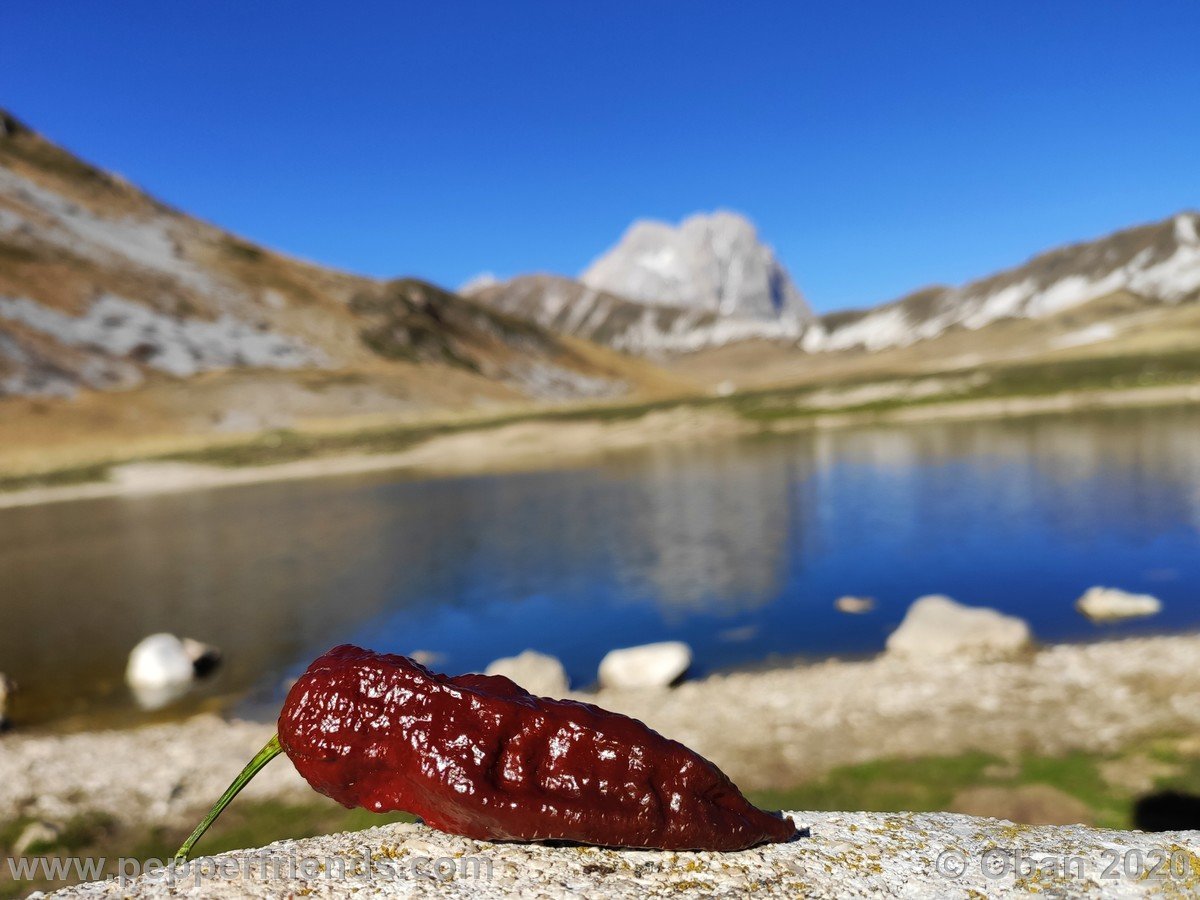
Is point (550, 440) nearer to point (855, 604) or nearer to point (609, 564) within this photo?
point (609, 564)

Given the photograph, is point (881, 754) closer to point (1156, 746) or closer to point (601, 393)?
point (1156, 746)

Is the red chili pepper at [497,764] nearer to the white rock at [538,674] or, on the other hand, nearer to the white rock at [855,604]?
the white rock at [538,674]

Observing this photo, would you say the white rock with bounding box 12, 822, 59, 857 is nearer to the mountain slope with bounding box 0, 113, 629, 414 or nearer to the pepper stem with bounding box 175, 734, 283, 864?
the pepper stem with bounding box 175, 734, 283, 864

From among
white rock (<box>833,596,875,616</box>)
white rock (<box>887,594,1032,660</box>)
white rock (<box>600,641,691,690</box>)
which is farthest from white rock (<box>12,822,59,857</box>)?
white rock (<box>833,596,875,616</box>)

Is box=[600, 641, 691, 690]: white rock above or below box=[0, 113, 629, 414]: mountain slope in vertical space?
below

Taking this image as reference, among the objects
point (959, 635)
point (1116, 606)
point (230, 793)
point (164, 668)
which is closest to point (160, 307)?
point (164, 668)

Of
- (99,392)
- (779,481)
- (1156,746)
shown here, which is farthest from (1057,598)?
(99,392)
